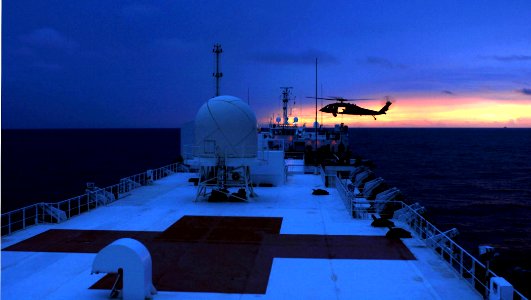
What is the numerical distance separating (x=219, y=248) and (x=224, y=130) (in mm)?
10383

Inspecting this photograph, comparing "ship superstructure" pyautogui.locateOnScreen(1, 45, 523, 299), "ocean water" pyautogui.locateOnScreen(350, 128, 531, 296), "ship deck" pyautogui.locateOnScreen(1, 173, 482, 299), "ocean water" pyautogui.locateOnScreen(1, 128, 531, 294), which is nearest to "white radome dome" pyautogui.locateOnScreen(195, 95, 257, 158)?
"ship superstructure" pyautogui.locateOnScreen(1, 45, 523, 299)

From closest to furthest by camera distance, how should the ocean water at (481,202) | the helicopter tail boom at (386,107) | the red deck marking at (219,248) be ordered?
the red deck marking at (219,248) < the ocean water at (481,202) < the helicopter tail boom at (386,107)

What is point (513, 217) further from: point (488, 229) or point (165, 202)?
point (165, 202)

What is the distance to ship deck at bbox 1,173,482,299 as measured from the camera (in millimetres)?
11523

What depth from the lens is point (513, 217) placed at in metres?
40.0

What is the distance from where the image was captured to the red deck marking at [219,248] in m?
12.2

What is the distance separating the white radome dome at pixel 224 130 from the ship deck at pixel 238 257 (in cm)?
360

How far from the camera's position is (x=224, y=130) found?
24703 millimetres

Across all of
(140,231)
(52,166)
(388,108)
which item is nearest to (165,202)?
(140,231)

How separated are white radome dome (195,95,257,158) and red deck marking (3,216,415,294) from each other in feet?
20.1

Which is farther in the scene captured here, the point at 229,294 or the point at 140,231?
the point at 140,231

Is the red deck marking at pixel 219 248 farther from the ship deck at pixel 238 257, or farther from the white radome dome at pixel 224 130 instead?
the white radome dome at pixel 224 130

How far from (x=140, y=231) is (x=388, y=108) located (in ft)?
142

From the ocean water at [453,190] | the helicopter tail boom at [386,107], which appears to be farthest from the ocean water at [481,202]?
the helicopter tail boom at [386,107]
